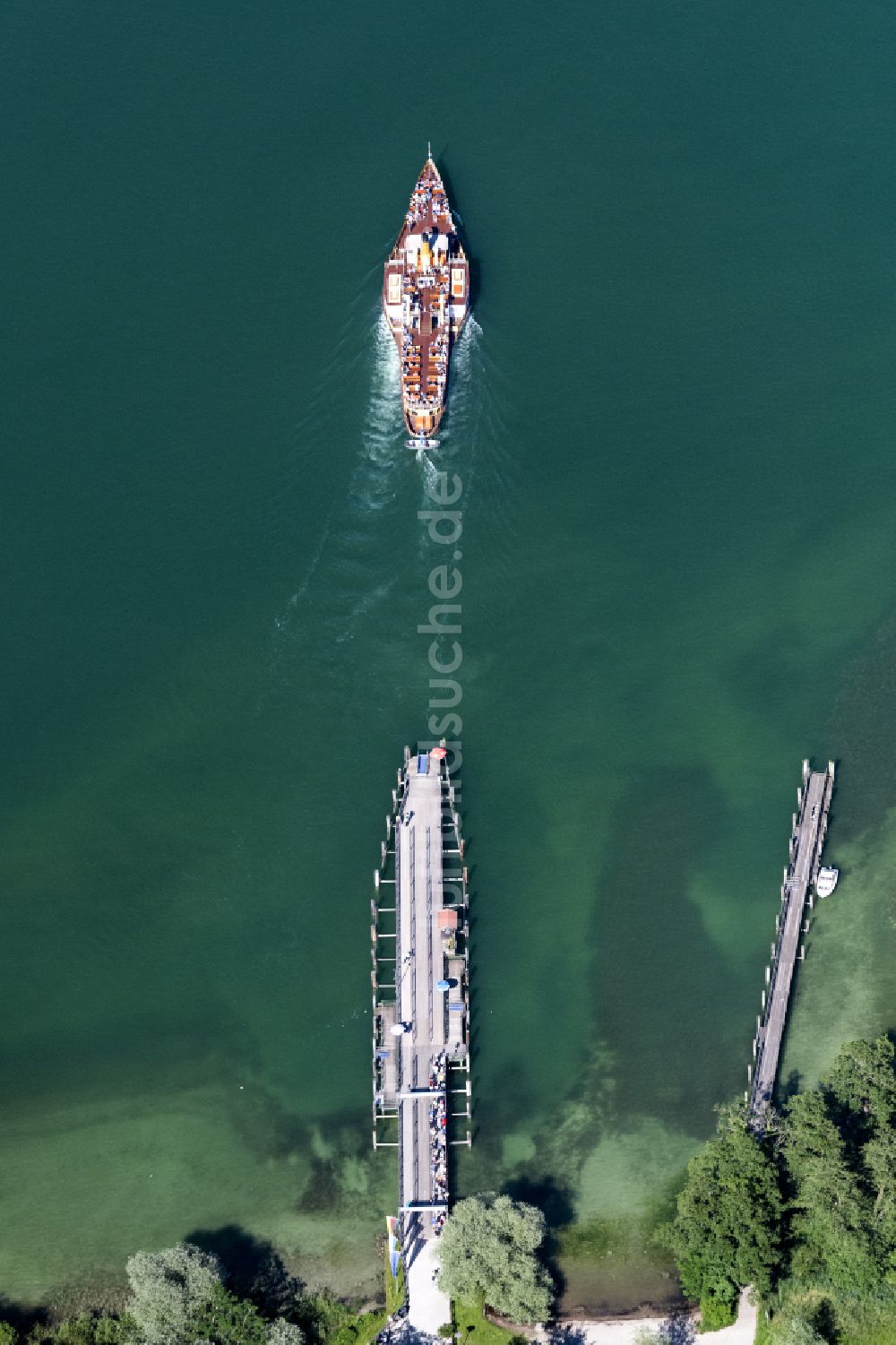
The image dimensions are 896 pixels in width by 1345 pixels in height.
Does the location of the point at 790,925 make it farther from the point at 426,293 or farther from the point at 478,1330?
the point at 426,293

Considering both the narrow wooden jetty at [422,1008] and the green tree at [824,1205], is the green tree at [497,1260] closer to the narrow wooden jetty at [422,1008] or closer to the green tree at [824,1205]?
the narrow wooden jetty at [422,1008]

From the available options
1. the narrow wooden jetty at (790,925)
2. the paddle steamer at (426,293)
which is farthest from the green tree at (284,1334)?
the paddle steamer at (426,293)

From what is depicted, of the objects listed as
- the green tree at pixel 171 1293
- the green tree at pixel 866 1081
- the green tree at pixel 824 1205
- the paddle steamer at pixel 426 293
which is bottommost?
the green tree at pixel 171 1293

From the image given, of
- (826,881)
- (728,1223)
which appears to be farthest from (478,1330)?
(826,881)

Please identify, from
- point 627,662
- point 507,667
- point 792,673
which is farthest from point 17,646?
point 792,673

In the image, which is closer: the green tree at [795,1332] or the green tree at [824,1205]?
the green tree at [795,1332]

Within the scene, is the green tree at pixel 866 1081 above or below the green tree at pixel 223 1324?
above

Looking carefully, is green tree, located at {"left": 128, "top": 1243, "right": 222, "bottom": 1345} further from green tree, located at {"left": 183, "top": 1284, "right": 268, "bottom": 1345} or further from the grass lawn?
the grass lawn
